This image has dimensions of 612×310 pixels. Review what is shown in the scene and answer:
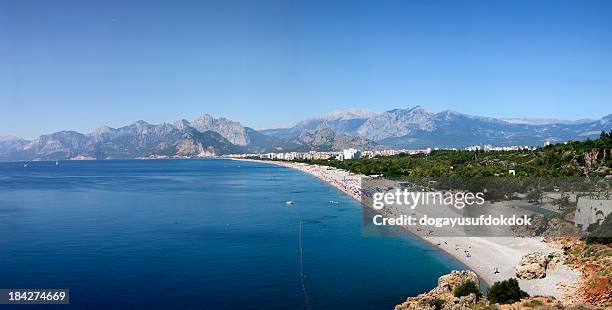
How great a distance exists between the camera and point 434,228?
41.3 m

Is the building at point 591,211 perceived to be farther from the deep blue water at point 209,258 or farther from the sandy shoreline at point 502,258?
the deep blue water at point 209,258

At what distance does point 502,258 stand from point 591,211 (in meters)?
7.73

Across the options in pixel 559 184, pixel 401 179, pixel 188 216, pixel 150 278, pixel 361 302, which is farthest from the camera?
pixel 401 179

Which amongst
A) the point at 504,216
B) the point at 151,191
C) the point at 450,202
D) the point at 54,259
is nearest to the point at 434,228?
the point at 504,216

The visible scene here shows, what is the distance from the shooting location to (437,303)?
2058cm

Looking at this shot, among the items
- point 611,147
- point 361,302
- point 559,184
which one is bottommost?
point 361,302

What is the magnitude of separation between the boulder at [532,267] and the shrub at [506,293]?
189 inches

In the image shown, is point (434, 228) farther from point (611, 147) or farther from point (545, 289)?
point (611, 147)

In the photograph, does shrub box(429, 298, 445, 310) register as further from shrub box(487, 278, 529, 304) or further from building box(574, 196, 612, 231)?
building box(574, 196, 612, 231)

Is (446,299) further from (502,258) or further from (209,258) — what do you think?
(209,258)

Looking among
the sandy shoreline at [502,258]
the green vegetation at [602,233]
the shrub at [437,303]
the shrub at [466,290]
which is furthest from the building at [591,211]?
the shrub at [437,303]

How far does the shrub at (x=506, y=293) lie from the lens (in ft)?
69.0

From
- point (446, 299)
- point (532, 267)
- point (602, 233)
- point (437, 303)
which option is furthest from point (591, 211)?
point (437, 303)

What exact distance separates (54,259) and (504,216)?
35742 mm
